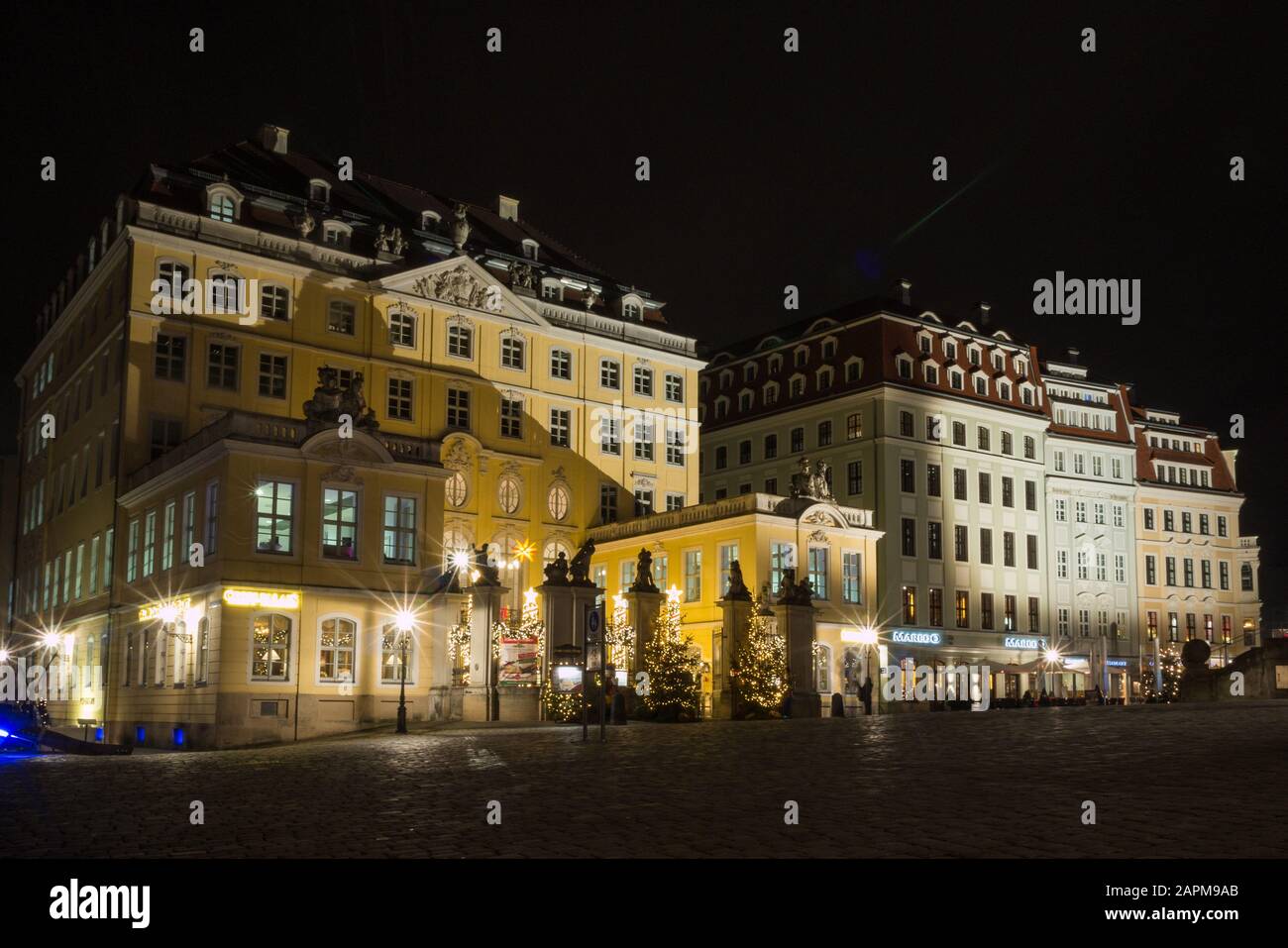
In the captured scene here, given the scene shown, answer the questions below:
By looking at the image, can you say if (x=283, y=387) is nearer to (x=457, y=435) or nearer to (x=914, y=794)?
(x=457, y=435)

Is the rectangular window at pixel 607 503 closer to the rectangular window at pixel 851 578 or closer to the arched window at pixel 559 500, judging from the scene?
the arched window at pixel 559 500

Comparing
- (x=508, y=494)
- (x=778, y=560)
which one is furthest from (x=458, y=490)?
(x=778, y=560)

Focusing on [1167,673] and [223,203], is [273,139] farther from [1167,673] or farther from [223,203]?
[1167,673]

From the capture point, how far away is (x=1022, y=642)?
78.1 m

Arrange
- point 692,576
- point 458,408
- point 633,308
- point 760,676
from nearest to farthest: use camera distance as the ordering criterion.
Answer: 1. point 760,676
2. point 458,408
3. point 692,576
4. point 633,308

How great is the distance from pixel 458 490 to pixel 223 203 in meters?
14.8

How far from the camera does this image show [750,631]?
45844 millimetres

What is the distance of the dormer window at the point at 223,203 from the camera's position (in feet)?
171

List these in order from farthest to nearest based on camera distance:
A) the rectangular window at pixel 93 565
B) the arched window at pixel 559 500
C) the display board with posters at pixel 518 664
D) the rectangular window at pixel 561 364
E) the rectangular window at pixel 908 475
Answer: the rectangular window at pixel 908 475, the rectangular window at pixel 561 364, the arched window at pixel 559 500, the rectangular window at pixel 93 565, the display board with posters at pixel 518 664

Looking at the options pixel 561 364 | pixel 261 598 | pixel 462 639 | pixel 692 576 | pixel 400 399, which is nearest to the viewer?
pixel 261 598

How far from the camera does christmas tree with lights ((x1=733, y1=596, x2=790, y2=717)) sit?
4494 cm

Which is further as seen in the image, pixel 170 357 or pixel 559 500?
pixel 559 500

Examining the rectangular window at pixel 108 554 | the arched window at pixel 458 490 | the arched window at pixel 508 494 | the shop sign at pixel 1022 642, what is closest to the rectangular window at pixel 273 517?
the rectangular window at pixel 108 554

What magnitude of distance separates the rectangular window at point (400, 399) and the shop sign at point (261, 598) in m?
18.7
